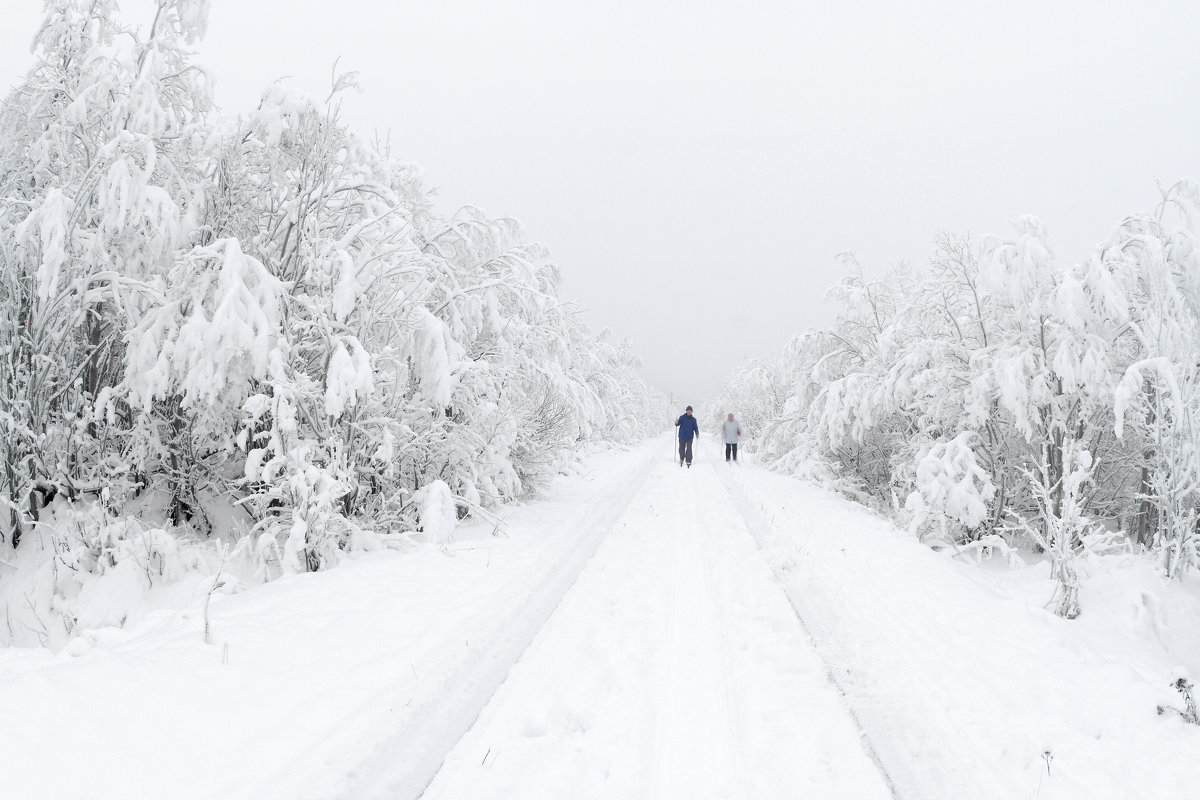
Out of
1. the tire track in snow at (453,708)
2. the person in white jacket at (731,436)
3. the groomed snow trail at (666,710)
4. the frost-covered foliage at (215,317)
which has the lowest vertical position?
the tire track in snow at (453,708)

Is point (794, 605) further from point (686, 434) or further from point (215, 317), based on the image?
point (686, 434)

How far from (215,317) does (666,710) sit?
5350mm

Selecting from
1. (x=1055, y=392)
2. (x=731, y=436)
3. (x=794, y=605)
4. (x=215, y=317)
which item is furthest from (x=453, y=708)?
(x=731, y=436)

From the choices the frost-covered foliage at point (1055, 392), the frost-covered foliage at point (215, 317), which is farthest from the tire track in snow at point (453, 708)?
the frost-covered foliage at point (1055, 392)

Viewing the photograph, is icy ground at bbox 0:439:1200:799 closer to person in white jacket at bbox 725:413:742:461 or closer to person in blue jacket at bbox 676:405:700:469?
person in blue jacket at bbox 676:405:700:469

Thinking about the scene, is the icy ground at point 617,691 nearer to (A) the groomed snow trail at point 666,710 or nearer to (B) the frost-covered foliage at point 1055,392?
(A) the groomed snow trail at point 666,710

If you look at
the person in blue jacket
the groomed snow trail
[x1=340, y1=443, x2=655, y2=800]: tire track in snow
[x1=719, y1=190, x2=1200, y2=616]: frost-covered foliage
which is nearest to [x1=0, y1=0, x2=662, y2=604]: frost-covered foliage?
[x1=340, y1=443, x2=655, y2=800]: tire track in snow

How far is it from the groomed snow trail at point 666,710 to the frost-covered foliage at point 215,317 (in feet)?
10.7

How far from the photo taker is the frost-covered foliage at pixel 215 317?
6105 millimetres

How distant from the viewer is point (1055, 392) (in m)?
8.23

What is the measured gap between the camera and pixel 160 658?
11.0ft

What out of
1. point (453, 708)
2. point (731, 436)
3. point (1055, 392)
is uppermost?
point (1055, 392)

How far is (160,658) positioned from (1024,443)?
1133cm

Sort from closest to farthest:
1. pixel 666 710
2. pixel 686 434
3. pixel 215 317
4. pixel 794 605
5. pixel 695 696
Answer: pixel 666 710 → pixel 695 696 → pixel 794 605 → pixel 215 317 → pixel 686 434
